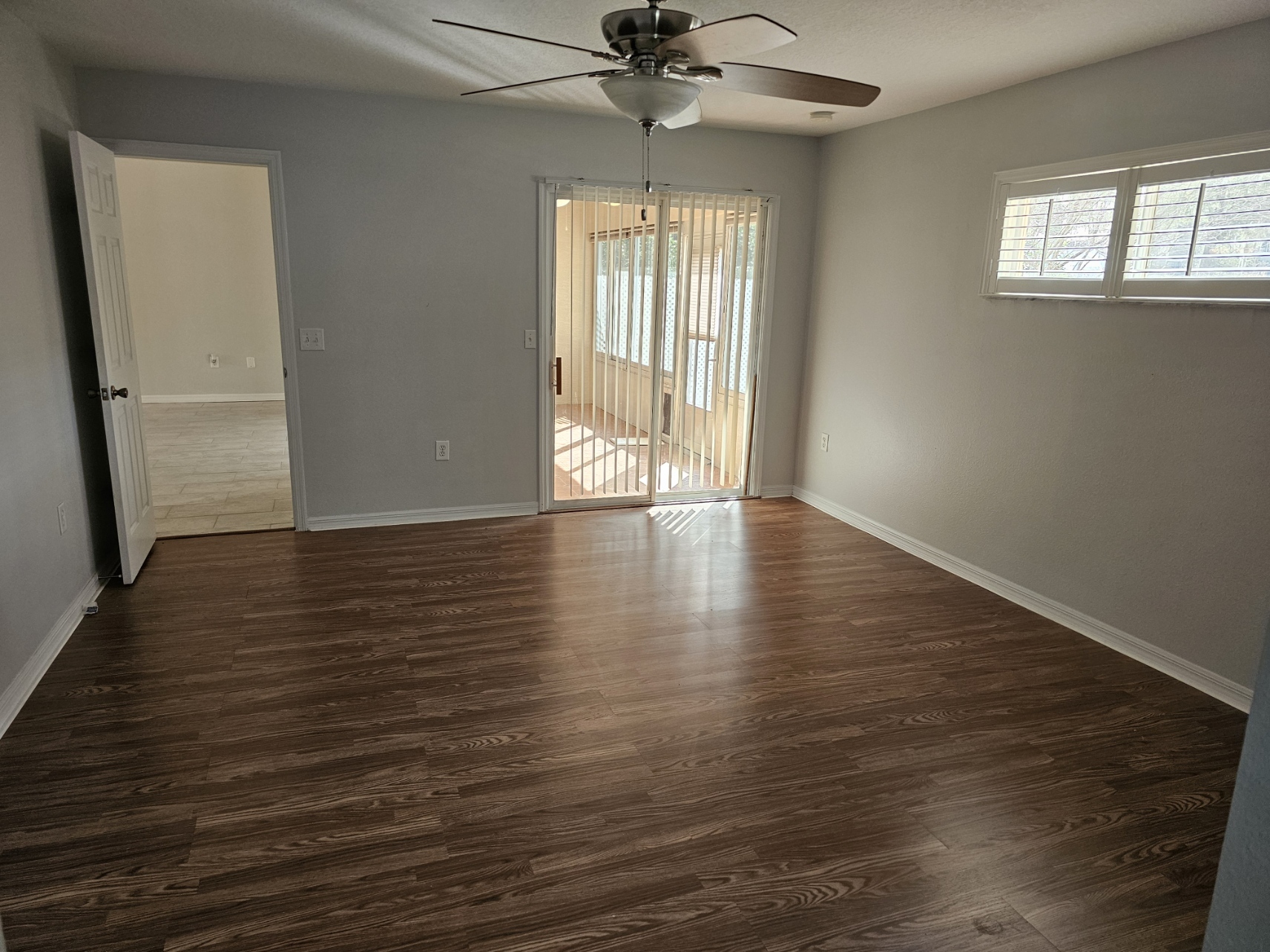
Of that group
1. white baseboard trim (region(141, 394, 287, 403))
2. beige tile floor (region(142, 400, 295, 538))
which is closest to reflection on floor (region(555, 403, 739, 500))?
beige tile floor (region(142, 400, 295, 538))

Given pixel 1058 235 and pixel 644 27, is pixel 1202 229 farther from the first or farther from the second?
pixel 644 27

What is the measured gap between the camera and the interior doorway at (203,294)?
8.24m

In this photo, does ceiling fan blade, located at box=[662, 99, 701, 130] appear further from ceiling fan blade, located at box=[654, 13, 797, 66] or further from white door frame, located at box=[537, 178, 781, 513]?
white door frame, located at box=[537, 178, 781, 513]

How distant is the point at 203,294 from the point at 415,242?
5527 mm

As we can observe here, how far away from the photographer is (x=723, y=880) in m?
1.96

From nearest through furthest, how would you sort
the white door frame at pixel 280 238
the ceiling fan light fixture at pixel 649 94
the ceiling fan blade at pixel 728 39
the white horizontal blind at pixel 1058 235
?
the ceiling fan blade at pixel 728 39 < the ceiling fan light fixture at pixel 649 94 < the white horizontal blind at pixel 1058 235 < the white door frame at pixel 280 238

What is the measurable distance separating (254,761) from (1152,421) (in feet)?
11.4

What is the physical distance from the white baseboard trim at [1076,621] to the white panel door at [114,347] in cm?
401

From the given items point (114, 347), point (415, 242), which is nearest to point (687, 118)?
point (415, 242)

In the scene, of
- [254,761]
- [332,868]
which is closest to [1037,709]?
[332,868]

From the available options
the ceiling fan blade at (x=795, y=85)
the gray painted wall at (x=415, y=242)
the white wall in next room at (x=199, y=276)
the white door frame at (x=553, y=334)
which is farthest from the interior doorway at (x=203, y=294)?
the ceiling fan blade at (x=795, y=85)

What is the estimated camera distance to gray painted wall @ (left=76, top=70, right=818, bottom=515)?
408 centimetres

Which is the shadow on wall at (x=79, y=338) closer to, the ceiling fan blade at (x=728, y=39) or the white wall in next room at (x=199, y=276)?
the ceiling fan blade at (x=728, y=39)

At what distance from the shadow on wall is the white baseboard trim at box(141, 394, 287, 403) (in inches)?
197
